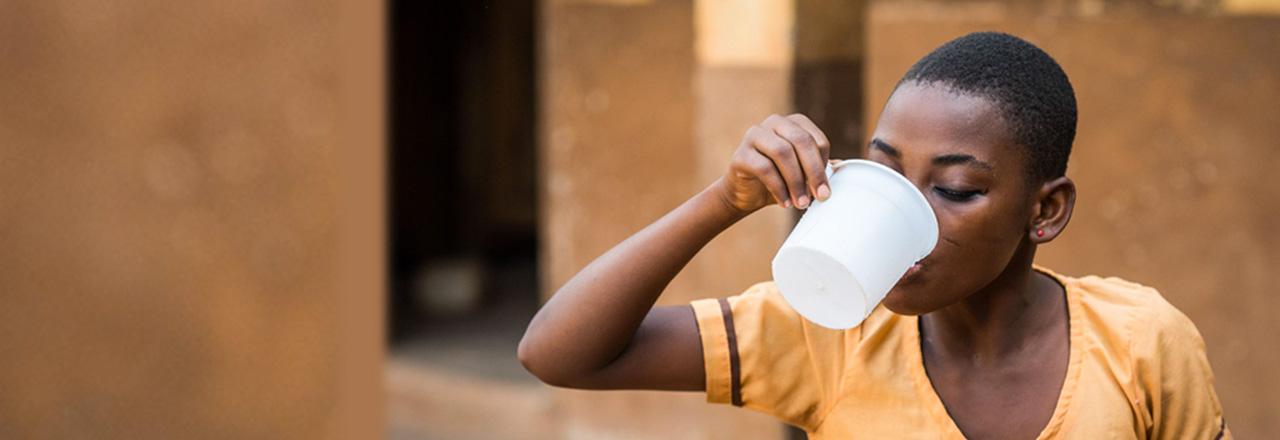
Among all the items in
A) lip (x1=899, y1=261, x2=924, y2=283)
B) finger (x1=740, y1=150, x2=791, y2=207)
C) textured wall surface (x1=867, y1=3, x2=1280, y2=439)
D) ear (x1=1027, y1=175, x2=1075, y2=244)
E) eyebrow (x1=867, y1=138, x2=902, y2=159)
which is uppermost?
eyebrow (x1=867, y1=138, x2=902, y2=159)

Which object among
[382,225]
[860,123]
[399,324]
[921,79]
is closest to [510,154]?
[399,324]

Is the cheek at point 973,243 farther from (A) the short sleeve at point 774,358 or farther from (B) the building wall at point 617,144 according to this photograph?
(B) the building wall at point 617,144

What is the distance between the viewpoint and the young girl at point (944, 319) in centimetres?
139

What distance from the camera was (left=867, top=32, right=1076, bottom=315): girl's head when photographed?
1380 millimetres

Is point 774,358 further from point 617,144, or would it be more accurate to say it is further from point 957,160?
point 617,144

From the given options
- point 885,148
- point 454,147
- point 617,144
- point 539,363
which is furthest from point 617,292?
point 454,147

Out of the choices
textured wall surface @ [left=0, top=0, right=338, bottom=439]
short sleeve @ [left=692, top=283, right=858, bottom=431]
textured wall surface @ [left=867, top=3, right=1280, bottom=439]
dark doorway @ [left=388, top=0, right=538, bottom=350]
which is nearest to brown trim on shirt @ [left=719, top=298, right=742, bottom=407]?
short sleeve @ [left=692, top=283, right=858, bottom=431]

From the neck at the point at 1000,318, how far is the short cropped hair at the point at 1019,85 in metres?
0.15

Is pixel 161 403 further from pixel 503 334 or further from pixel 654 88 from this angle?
pixel 503 334

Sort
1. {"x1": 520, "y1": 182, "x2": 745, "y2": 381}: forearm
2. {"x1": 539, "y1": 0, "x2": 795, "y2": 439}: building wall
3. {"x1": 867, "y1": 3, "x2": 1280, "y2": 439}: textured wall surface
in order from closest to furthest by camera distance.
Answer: {"x1": 520, "y1": 182, "x2": 745, "y2": 381}: forearm
{"x1": 867, "y1": 3, "x2": 1280, "y2": 439}: textured wall surface
{"x1": 539, "y1": 0, "x2": 795, "y2": 439}: building wall

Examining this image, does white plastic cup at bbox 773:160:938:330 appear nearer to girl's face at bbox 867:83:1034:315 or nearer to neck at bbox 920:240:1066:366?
girl's face at bbox 867:83:1034:315

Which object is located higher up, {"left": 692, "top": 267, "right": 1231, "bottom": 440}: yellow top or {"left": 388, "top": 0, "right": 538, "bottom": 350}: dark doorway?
{"left": 692, "top": 267, "right": 1231, "bottom": 440}: yellow top

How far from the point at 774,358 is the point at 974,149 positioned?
0.39m

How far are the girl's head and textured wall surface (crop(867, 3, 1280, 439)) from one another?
1749mm
